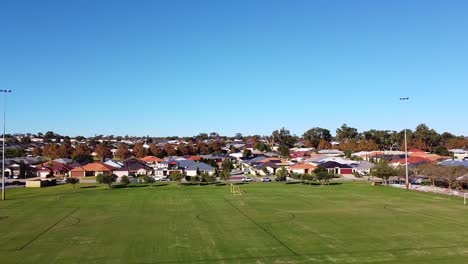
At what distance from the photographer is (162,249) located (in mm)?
32531

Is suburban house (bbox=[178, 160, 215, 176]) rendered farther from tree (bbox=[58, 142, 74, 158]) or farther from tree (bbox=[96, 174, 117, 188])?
tree (bbox=[58, 142, 74, 158])

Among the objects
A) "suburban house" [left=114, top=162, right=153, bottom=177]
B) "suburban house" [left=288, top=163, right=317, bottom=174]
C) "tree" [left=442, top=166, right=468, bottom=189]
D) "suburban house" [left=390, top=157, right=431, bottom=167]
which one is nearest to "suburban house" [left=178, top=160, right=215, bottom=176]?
"suburban house" [left=114, top=162, right=153, bottom=177]

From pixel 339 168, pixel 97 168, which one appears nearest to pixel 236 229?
pixel 339 168

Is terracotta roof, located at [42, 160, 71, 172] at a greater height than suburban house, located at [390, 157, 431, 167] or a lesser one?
lesser

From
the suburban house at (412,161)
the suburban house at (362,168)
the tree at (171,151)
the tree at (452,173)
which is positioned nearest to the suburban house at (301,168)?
the suburban house at (362,168)

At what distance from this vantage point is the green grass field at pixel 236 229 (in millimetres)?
30844

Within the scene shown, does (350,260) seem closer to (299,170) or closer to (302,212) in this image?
(302,212)

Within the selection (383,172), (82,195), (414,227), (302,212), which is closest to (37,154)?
(82,195)

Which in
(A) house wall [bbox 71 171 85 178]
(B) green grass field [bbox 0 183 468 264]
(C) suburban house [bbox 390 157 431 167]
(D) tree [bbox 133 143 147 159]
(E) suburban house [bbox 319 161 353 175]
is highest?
(D) tree [bbox 133 143 147 159]

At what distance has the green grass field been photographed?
30844mm

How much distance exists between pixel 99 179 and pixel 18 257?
59021 millimetres

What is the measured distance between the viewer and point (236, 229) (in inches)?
1593

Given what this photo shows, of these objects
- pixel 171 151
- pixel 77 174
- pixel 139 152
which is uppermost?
pixel 171 151

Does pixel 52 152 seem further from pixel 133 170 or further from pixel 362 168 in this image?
pixel 362 168
